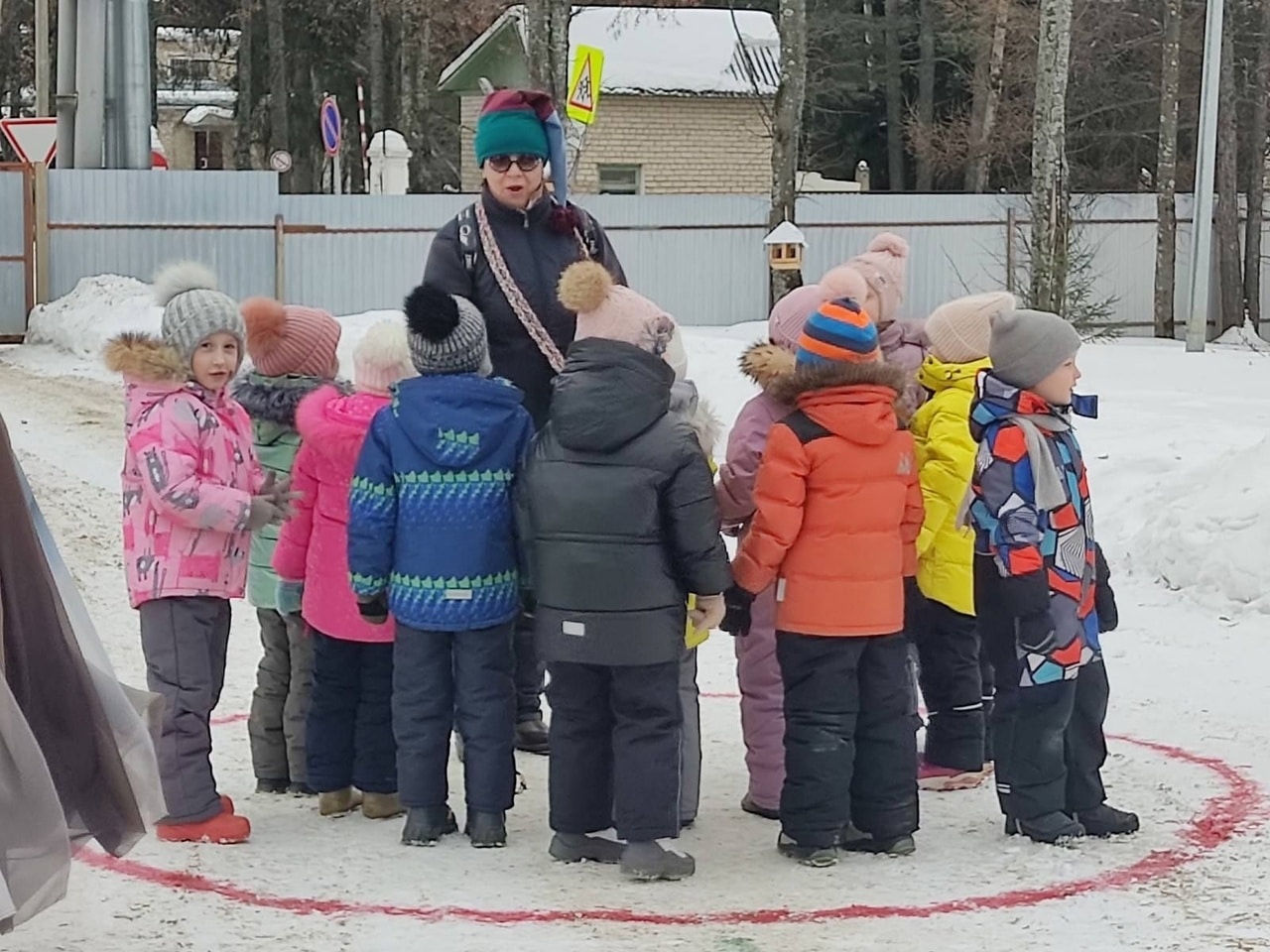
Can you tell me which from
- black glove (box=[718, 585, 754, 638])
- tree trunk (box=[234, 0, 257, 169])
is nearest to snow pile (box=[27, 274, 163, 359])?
black glove (box=[718, 585, 754, 638])

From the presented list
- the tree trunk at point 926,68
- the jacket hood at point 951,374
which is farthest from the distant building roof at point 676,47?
the jacket hood at point 951,374

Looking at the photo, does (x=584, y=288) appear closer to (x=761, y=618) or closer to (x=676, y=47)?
(x=761, y=618)

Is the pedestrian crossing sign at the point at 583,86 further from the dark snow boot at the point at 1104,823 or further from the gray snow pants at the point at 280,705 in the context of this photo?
the dark snow boot at the point at 1104,823

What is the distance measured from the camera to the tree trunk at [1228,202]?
28.1 m

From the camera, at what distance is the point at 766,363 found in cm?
564

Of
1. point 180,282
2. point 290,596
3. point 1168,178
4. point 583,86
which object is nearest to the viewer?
point 180,282

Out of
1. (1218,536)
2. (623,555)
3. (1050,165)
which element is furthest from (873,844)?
(1050,165)

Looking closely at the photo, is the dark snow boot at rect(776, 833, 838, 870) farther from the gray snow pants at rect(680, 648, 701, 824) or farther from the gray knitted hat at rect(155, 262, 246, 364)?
the gray knitted hat at rect(155, 262, 246, 364)

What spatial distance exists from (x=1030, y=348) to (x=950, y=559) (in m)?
0.96

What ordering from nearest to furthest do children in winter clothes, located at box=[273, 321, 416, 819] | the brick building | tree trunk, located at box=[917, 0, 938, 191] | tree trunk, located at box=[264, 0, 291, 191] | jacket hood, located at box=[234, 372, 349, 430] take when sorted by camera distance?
children in winter clothes, located at box=[273, 321, 416, 819] → jacket hood, located at box=[234, 372, 349, 430] → the brick building → tree trunk, located at box=[264, 0, 291, 191] → tree trunk, located at box=[917, 0, 938, 191]

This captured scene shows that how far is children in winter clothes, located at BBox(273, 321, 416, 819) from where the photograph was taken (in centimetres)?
573

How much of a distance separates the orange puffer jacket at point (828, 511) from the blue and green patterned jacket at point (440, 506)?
0.71 m

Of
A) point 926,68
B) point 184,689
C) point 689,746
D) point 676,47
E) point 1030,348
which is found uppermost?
point 926,68

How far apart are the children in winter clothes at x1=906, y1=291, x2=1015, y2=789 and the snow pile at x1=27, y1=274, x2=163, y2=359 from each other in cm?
1517
